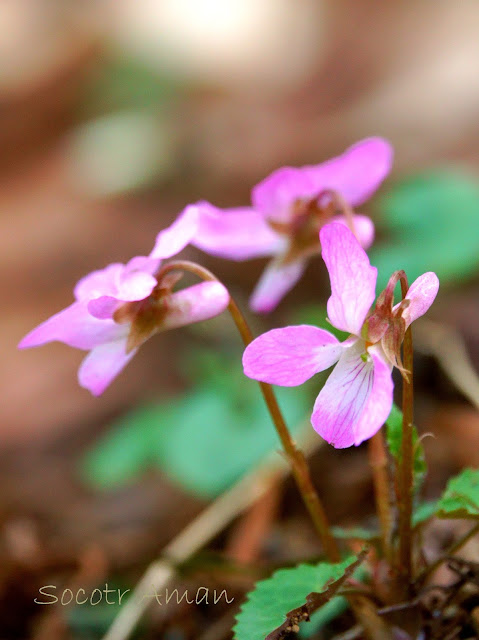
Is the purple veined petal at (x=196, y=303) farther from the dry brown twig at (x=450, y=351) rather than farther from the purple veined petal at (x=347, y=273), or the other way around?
the dry brown twig at (x=450, y=351)

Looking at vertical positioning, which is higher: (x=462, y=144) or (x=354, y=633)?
(x=462, y=144)

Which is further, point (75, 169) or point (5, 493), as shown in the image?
point (75, 169)

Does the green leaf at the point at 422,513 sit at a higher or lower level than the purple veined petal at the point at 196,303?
lower

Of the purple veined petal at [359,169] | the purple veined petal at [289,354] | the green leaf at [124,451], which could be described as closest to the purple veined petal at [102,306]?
the purple veined petal at [289,354]

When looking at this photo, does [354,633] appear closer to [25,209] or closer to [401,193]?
[401,193]

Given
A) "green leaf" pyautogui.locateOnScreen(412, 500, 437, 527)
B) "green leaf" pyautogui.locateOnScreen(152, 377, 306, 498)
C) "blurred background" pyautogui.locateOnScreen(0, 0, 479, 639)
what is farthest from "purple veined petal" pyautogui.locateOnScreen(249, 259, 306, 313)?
"green leaf" pyautogui.locateOnScreen(152, 377, 306, 498)

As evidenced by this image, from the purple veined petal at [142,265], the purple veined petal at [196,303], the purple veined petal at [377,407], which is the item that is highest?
the purple veined petal at [142,265]

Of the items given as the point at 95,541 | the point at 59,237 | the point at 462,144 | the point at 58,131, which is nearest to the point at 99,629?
the point at 95,541
